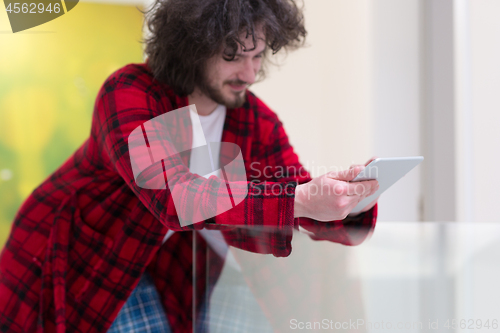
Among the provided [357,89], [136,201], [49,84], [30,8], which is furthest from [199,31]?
[49,84]

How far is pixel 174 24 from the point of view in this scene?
81cm

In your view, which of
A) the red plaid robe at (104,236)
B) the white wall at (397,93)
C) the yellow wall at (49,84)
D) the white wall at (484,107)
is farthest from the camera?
the yellow wall at (49,84)

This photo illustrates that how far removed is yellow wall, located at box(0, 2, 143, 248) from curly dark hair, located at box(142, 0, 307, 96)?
0.86 m

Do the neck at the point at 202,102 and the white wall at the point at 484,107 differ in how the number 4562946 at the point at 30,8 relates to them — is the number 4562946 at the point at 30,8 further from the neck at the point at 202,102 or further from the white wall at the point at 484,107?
the white wall at the point at 484,107

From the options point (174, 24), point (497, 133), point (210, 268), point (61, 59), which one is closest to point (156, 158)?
point (210, 268)

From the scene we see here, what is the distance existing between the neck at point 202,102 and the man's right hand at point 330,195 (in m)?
0.34

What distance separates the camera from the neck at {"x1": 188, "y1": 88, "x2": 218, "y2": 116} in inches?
32.1

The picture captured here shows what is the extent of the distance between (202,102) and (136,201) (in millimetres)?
238

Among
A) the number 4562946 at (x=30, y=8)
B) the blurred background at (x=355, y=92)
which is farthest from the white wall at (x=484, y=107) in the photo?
the number 4562946 at (x=30, y=8)

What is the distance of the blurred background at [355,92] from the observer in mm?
1134

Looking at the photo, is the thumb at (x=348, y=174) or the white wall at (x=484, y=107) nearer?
the thumb at (x=348, y=174)

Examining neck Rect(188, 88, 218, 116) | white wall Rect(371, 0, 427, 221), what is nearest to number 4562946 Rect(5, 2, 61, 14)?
neck Rect(188, 88, 218, 116)

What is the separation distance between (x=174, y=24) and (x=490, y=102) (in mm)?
836

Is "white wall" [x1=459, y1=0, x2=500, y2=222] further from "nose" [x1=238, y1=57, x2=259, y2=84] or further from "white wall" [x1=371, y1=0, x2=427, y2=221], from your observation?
"nose" [x1=238, y1=57, x2=259, y2=84]
